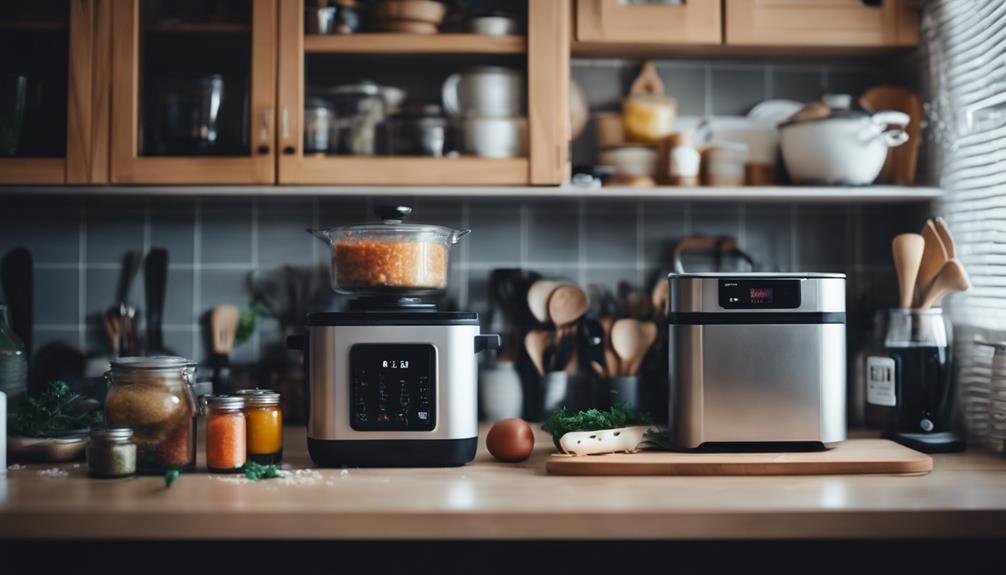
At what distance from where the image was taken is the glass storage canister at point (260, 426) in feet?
4.56

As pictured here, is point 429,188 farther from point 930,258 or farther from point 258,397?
point 930,258

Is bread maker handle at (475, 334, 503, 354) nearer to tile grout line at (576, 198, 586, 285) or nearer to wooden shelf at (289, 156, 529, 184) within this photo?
wooden shelf at (289, 156, 529, 184)

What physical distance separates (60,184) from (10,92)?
21 cm

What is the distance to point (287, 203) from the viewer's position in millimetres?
1938

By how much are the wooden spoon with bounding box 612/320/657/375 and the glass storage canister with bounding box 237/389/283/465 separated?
2.52ft

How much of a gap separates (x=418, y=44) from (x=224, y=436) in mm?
825

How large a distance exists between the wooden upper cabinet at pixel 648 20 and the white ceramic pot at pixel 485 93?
19 centimetres

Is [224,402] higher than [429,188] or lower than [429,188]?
lower

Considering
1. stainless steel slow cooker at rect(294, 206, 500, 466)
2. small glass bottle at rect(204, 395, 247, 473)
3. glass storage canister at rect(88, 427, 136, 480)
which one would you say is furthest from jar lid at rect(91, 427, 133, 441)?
stainless steel slow cooker at rect(294, 206, 500, 466)

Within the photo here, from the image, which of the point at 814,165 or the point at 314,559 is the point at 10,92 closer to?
the point at 314,559

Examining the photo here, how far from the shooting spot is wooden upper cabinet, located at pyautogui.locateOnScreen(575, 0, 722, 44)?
1704 mm

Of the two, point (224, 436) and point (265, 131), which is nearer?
point (224, 436)

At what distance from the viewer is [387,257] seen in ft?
4.76

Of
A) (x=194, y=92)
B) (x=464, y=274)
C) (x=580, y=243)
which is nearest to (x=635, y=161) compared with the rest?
(x=580, y=243)
